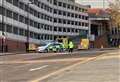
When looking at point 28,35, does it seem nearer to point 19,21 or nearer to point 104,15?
point 19,21

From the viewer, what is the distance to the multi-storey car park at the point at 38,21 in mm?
95062

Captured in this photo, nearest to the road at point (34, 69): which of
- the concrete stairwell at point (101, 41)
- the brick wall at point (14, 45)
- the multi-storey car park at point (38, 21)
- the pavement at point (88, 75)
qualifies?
the pavement at point (88, 75)

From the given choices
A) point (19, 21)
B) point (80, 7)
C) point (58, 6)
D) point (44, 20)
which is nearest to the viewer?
point (19, 21)

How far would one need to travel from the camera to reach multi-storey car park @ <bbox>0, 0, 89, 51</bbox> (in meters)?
95.1

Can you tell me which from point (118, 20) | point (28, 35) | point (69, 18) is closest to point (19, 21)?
point (28, 35)

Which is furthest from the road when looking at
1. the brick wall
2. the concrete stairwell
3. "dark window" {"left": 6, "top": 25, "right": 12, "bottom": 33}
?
the concrete stairwell

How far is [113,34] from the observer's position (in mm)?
190875

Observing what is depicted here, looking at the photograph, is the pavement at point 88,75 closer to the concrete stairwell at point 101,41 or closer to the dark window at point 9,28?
the dark window at point 9,28

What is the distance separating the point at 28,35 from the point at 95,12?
79.5 m

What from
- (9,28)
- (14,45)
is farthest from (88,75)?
(14,45)

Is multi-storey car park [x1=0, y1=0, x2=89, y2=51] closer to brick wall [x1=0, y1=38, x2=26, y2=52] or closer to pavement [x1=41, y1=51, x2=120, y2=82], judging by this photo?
brick wall [x1=0, y1=38, x2=26, y2=52]

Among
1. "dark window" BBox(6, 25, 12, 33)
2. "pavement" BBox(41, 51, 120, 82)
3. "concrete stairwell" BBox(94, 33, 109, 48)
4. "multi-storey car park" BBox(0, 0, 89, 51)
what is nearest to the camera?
"pavement" BBox(41, 51, 120, 82)

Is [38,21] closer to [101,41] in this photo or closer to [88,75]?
[101,41]

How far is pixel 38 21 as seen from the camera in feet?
417
